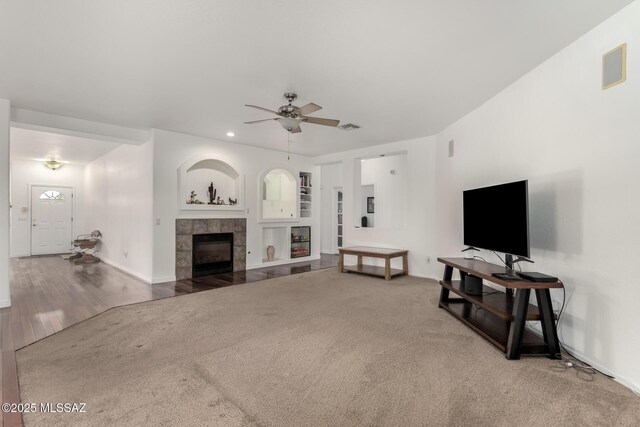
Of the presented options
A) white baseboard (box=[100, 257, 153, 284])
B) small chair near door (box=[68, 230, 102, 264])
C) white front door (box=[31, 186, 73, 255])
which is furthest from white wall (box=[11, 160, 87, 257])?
white baseboard (box=[100, 257, 153, 284])

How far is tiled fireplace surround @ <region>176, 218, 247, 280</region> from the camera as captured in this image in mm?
5684

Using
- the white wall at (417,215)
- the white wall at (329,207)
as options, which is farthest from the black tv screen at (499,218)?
the white wall at (329,207)

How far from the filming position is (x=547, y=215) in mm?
2943

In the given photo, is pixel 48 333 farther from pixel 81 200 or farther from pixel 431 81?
pixel 81 200

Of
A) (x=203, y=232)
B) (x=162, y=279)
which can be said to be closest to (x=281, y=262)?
(x=203, y=232)

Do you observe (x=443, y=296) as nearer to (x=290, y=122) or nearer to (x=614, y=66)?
(x=614, y=66)

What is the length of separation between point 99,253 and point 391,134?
815cm

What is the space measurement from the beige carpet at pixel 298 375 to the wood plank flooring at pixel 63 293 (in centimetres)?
17

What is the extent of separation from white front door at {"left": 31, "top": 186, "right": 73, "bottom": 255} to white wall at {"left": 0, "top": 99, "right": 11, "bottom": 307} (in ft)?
20.1

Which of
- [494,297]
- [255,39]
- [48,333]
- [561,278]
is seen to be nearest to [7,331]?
[48,333]

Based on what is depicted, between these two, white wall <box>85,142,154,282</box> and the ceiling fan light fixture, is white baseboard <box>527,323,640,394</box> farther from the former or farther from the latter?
white wall <box>85,142,154,282</box>

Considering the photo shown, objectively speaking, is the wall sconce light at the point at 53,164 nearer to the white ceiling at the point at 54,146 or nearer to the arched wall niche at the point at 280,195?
the white ceiling at the point at 54,146

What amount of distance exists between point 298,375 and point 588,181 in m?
2.80

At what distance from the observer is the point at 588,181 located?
251 cm
